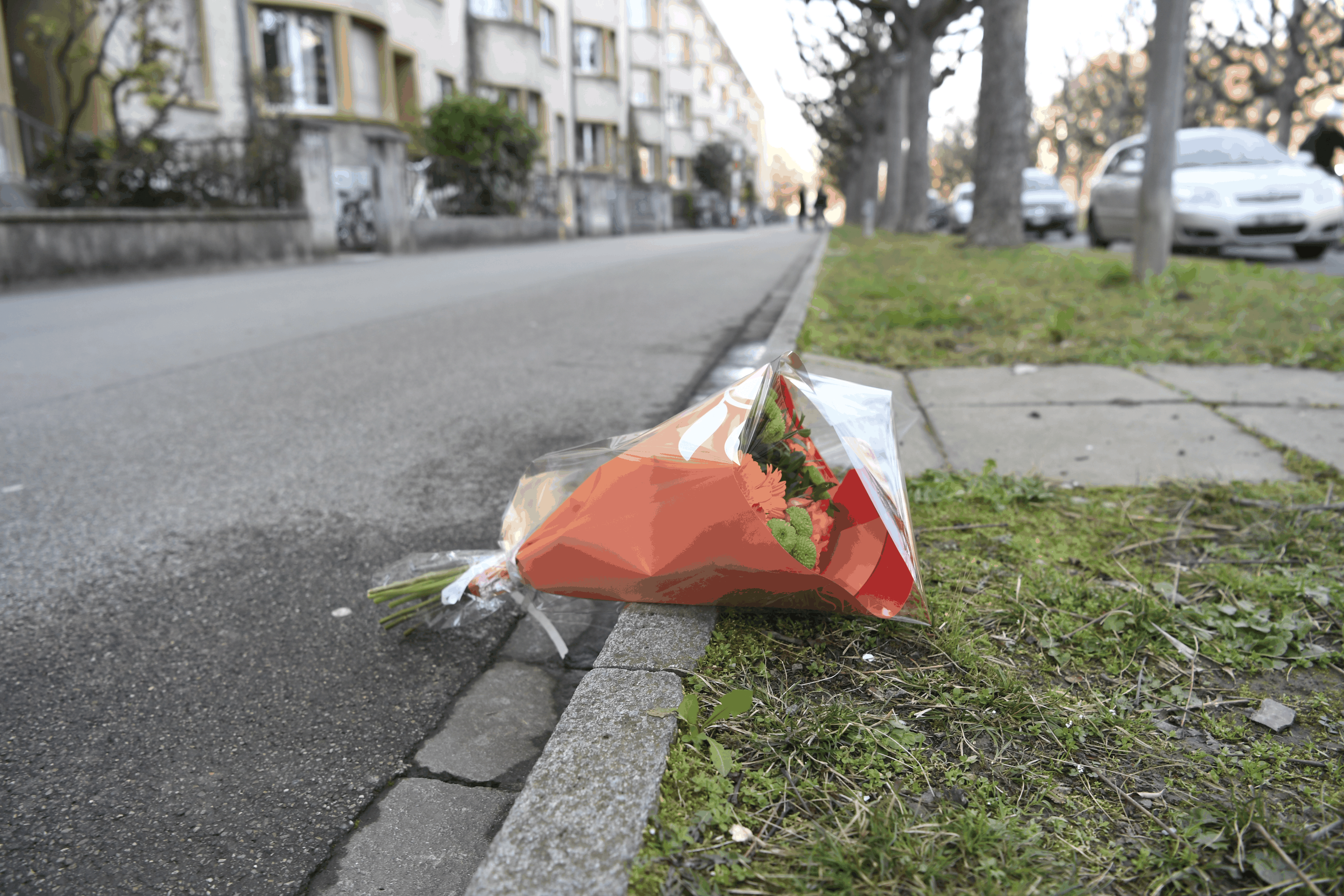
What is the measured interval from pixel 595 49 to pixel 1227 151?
28.9 meters

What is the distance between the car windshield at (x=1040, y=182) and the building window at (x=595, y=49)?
18.7 meters

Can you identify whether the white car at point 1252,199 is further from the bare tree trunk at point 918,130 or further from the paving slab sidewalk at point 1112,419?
the bare tree trunk at point 918,130

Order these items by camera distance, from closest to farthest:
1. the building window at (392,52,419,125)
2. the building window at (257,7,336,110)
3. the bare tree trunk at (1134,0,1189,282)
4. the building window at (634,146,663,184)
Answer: the bare tree trunk at (1134,0,1189,282)
the building window at (257,7,336,110)
the building window at (392,52,419,125)
the building window at (634,146,663,184)

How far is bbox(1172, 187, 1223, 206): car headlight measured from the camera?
32.6ft

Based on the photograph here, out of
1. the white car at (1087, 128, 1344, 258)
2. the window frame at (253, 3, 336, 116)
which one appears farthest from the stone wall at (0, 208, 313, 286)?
the white car at (1087, 128, 1344, 258)

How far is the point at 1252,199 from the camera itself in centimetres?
984

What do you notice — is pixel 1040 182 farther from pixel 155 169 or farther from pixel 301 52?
pixel 155 169

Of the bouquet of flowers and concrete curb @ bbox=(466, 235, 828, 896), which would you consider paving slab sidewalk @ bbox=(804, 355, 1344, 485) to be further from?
concrete curb @ bbox=(466, 235, 828, 896)

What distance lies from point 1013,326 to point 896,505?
14.4ft

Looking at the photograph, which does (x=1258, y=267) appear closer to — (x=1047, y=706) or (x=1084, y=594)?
(x=1084, y=594)

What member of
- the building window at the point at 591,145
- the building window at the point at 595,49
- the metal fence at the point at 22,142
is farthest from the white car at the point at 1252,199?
the building window at the point at 595,49

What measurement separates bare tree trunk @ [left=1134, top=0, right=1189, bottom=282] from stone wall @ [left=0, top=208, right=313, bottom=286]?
1100cm

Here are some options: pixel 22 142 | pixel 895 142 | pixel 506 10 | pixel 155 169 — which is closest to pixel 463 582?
pixel 155 169

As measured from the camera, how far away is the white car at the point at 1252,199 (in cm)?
981
